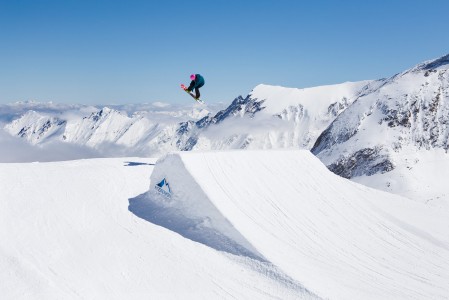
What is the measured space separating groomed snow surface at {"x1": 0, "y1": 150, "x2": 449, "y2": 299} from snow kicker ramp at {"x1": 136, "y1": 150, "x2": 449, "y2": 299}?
67 millimetres

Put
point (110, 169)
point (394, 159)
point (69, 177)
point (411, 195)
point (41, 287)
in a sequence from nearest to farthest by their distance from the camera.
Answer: point (41, 287), point (69, 177), point (110, 169), point (411, 195), point (394, 159)

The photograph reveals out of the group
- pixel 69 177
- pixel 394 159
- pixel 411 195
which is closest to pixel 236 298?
pixel 69 177

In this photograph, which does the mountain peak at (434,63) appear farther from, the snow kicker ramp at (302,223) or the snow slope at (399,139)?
the snow kicker ramp at (302,223)

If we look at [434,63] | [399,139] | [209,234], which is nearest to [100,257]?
[209,234]

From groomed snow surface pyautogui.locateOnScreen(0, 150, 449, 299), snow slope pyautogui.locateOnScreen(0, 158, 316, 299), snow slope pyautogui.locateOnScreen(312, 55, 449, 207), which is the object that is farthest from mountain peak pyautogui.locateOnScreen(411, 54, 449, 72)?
snow slope pyautogui.locateOnScreen(0, 158, 316, 299)

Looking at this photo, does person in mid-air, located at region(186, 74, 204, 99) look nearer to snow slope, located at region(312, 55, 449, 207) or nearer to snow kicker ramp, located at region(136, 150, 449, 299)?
snow kicker ramp, located at region(136, 150, 449, 299)

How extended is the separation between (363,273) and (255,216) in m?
4.71

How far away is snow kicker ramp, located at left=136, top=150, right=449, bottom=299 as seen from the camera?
1344 cm

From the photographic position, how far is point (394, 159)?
79938 millimetres

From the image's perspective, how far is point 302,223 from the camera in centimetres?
1700

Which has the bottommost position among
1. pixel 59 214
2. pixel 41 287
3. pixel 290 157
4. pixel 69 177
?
pixel 41 287

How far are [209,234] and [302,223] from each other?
443 centimetres

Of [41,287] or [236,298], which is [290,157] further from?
[41,287]

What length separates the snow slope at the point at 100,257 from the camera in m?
11.5
